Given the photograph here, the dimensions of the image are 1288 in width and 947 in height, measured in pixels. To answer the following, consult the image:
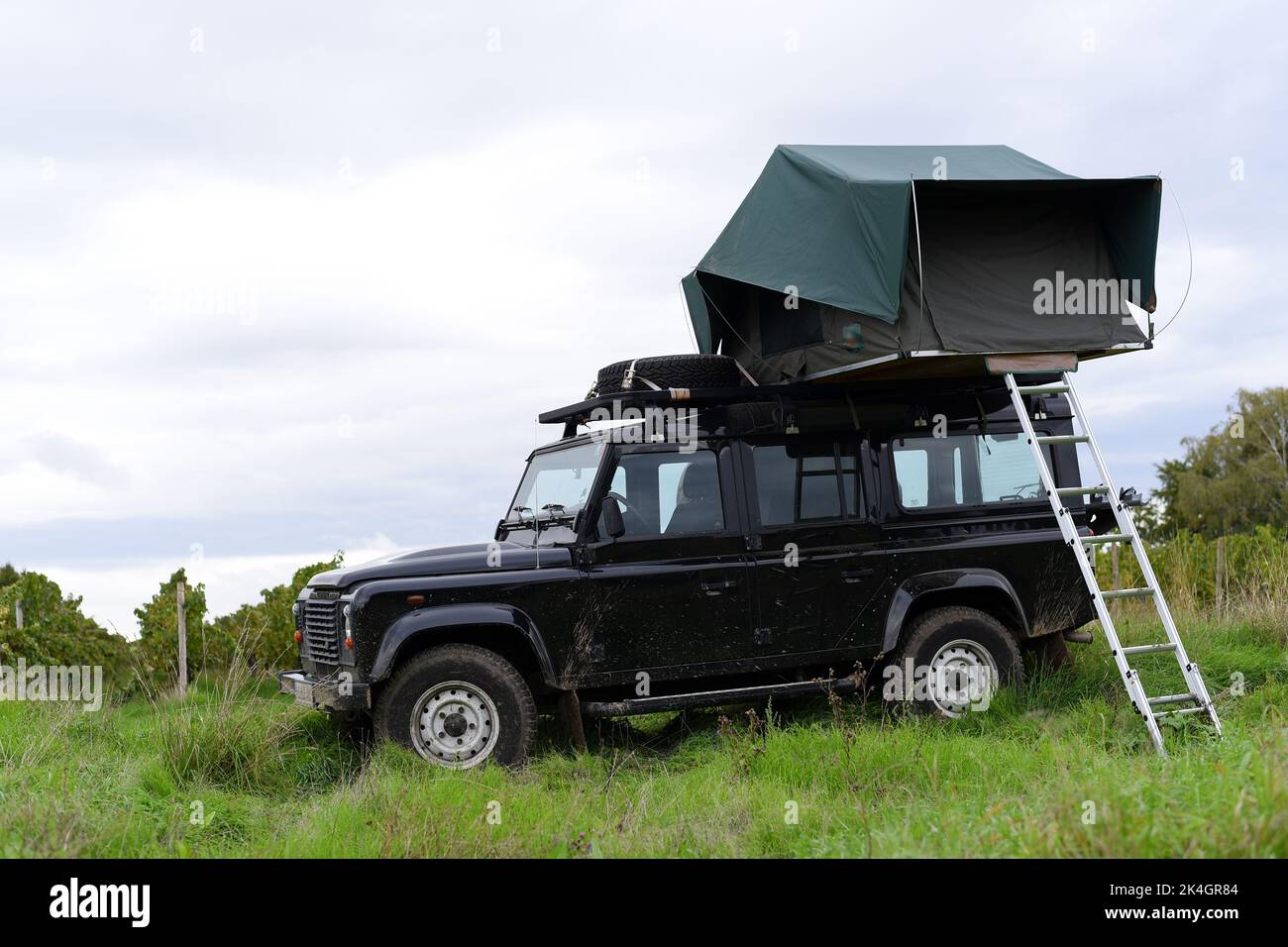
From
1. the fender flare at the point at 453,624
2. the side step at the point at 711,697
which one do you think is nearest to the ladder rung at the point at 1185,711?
the side step at the point at 711,697

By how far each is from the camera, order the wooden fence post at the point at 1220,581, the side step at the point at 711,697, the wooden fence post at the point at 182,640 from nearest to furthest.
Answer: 1. the side step at the point at 711,697
2. the wooden fence post at the point at 182,640
3. the wooden fence post at the point at 1220,581

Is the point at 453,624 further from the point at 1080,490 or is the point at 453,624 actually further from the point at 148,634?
the point at 148,634

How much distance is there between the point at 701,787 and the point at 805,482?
8.74ft

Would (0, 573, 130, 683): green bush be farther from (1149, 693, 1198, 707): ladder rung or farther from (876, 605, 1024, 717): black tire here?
(1149, 693, 1198, 707): ladder rung

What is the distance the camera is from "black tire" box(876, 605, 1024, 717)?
8.44m

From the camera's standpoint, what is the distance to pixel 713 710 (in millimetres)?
9008

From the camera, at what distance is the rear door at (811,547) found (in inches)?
323

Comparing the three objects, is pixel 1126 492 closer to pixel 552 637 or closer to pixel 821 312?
pixel 821 312

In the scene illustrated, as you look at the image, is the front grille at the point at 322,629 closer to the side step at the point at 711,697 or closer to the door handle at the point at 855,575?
the side step at the point at 711,697

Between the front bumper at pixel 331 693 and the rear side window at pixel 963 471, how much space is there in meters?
4.16

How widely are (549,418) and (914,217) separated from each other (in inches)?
119

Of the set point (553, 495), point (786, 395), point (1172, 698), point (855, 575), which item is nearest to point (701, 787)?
point (855, 575)

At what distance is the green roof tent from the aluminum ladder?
0.47 meters

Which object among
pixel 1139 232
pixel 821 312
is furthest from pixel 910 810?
pixel 1139 232
